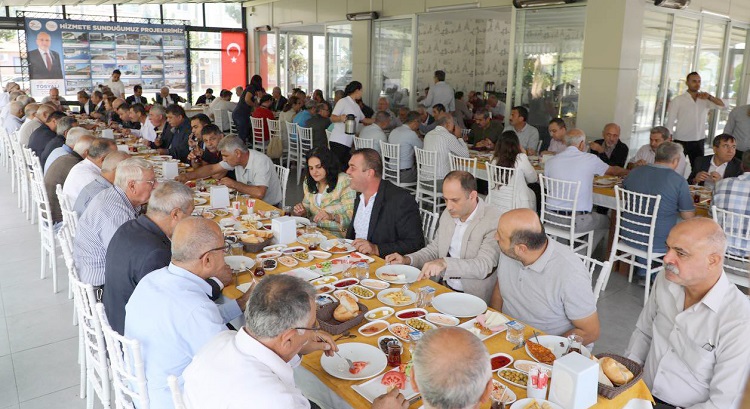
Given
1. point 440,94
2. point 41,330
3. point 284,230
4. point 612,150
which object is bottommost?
point 41,330

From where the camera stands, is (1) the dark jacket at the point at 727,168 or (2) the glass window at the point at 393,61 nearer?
(1) the dark jacket at the point at 727,168

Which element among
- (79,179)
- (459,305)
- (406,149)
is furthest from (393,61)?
(459,305)

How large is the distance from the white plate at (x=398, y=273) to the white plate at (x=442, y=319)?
15.6 inches

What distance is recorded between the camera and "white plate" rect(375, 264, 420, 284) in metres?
2.90

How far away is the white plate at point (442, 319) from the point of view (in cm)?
242

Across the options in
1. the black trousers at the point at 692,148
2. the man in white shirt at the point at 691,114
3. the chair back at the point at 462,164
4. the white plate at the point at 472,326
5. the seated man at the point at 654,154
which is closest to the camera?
the white plate at the point at 472,326

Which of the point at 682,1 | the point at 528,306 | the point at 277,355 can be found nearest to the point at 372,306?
the point at 528,306

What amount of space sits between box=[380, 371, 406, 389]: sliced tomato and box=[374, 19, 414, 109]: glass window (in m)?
8.52

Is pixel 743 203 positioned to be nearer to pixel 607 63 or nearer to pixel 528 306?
pixel 528 306

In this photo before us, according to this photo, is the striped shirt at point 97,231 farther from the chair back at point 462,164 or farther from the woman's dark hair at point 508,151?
the chair back at point 462,164

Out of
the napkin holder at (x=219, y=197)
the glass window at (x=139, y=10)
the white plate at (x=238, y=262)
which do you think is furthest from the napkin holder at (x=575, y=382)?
the glass window at (x=139, y=10)

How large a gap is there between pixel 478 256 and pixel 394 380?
1293 mm

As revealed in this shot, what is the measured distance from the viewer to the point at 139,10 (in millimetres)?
14078

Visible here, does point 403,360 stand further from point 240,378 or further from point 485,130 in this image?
point 485,130
